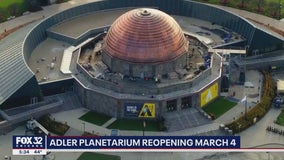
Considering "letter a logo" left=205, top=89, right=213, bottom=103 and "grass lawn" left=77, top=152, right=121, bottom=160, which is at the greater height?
"letter a logo" left=205, top=89, right=213, bottom=103

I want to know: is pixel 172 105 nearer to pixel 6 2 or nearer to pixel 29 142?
pixel 29 142

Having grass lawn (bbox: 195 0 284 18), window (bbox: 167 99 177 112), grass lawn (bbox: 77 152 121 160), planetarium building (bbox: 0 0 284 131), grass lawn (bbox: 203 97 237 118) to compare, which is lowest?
grass lawn (bbox: 77 152 121 160)

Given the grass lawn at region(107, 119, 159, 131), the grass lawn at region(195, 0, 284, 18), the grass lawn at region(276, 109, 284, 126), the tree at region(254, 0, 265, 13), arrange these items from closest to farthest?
the grass lawn at region(107, 119, 159, 131)
the grass lawn at region(276, 109, 284, 126)
the grass lawn at region(195, 0, 284, 18)
the tree at region(254, 0, 265, 13)

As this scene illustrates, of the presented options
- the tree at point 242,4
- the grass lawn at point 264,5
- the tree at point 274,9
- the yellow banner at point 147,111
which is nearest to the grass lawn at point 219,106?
the yellow banner at point 147,111

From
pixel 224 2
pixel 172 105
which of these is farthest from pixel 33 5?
pixel 172 105

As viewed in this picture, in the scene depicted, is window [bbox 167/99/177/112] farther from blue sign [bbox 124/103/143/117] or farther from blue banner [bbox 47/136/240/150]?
blue banner [bbox 47/136/240/150]

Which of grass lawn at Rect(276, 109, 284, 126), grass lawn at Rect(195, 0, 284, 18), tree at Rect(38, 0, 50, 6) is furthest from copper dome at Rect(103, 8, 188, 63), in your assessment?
tree at Rect(38, 0, 50, 6)

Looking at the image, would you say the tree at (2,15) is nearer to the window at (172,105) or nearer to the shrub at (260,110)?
the window at (172,105)
